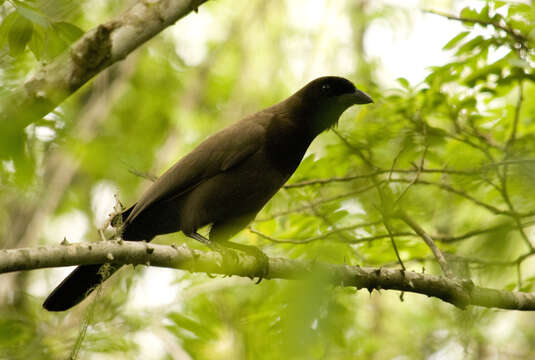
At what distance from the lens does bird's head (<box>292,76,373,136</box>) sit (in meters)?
4.85

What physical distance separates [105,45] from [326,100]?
2.20m

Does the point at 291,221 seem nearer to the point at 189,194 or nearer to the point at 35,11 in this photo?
the point at 189,194

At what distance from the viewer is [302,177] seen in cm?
454

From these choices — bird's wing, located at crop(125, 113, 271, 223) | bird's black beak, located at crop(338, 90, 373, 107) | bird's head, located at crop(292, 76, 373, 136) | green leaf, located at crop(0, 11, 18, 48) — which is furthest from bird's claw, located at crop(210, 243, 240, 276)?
green leaf, located at crop(0, 11, 18, 48)

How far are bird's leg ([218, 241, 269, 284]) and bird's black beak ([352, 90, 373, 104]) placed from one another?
1.50 metres

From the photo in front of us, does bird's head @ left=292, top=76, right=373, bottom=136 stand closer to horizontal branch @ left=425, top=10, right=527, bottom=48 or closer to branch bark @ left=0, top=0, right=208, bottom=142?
horizontal branch @ left=425, top=10, right=527, bottom=48

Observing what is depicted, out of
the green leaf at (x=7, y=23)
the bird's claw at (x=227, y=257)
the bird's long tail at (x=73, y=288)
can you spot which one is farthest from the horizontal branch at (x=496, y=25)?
the bird's long tail at (x=73, y=288)

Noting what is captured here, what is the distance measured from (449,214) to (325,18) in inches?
287

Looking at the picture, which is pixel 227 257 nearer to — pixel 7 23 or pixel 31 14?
pixel 7 23

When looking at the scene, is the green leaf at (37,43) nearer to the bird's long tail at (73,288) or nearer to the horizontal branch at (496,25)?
the bird's long tail at (73,288)

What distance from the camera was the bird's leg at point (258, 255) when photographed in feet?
12.8

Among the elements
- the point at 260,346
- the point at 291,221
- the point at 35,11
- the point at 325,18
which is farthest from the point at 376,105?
the point at 325,18

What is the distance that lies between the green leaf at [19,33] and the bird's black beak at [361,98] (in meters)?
2.74

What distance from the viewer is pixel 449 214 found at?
323 cm
